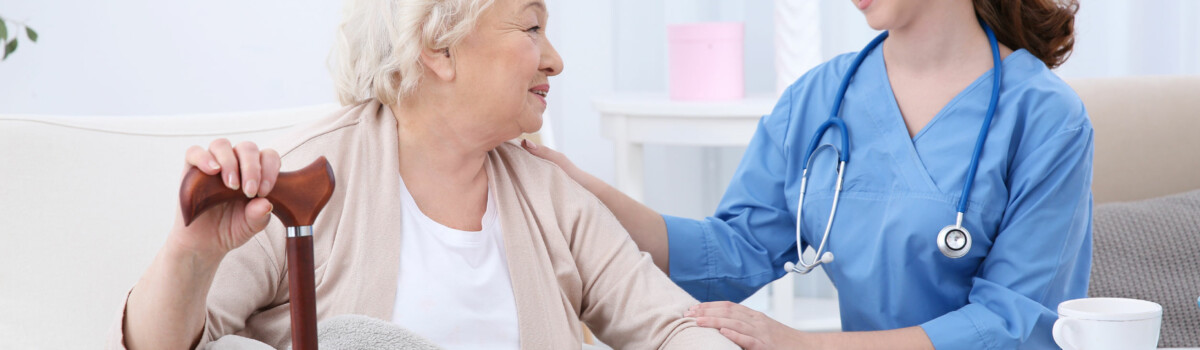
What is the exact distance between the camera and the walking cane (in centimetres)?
80

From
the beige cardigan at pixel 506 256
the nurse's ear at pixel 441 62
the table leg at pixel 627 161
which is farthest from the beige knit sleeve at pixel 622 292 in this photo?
the table leg at pixel 627 161

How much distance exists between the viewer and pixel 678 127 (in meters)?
2.27

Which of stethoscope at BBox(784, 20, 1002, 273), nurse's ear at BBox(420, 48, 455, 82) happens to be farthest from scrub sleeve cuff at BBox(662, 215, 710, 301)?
nurse's ear at BBox(420, 48, 455, 82)

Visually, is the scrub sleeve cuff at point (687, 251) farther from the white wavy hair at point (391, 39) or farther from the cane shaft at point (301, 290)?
the cane shaft at point (301, 290)

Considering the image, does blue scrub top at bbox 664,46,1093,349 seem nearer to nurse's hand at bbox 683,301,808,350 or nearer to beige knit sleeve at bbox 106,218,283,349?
nurse's hand at bbox 683,301,808,350

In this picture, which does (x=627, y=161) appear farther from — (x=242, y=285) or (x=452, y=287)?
(x=242, y=285)

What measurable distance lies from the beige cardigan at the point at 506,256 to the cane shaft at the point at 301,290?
0.73ft

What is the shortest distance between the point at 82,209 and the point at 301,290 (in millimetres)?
680

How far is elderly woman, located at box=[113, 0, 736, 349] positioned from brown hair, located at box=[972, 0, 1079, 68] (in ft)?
1.90

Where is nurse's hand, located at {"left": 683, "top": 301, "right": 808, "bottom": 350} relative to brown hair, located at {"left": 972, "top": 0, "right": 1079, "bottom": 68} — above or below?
below

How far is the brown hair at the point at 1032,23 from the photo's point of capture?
1.39 m

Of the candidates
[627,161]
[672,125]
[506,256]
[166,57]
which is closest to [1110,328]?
[506,256]

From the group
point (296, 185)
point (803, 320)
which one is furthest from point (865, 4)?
point (803, 320)

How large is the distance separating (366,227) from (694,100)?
4.28 ft
